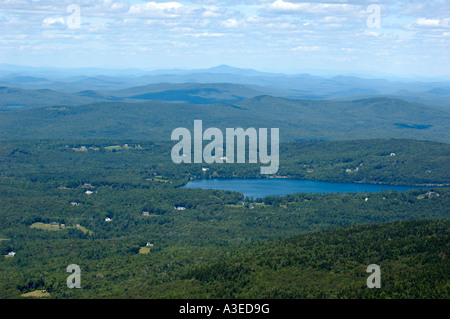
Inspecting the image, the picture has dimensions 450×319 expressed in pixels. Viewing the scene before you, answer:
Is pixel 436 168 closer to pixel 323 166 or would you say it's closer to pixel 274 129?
pixel 323 166

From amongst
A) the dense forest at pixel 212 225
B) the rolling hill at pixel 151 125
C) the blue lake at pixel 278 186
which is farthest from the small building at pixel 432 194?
the rolling hill at pixel 151 125

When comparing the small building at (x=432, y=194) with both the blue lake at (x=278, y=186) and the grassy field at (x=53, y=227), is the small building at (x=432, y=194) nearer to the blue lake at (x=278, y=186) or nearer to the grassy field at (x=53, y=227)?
the blue lake at (x=278, y=186)

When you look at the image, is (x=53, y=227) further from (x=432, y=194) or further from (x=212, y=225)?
(x=432, y=194)

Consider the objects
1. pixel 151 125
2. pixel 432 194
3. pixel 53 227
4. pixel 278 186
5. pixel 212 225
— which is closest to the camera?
pixel 53 227

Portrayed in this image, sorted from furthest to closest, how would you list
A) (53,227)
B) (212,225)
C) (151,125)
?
1. (151,125)
2. (212,225)
3. (53,227)

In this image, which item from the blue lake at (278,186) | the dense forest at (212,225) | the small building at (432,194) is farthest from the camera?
the blue lake at (278,186)

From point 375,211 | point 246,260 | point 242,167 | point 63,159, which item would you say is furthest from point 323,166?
point 246,260

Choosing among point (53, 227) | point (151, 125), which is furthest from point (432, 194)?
point (151, 125)
